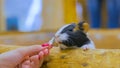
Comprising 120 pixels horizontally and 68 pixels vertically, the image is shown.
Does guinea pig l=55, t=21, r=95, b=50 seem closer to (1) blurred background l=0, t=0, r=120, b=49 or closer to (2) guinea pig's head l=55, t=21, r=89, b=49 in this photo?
(2) guinea pig's head l=55, t=21, r=89, b=49

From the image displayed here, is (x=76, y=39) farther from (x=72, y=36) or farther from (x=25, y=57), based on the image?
(x=25, y=57)

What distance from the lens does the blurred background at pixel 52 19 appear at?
86.7 inches

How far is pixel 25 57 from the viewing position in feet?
3.08

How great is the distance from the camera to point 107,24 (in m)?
2.43

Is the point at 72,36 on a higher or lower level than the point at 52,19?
higher

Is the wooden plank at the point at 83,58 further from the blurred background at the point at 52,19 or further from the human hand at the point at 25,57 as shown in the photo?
the blurred background at the point at 52,19

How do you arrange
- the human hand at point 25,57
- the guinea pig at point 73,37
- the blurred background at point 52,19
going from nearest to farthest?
the human hand at point 25,57
the guinea pig at point 73,37
the blurred background at point 52,19

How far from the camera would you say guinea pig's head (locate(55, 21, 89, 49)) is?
100cm

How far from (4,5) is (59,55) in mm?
1767

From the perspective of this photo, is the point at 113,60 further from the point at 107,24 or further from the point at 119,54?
the point at 107,24

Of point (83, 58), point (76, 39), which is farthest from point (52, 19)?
point (83, 58)

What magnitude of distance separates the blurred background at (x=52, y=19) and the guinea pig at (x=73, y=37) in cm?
98

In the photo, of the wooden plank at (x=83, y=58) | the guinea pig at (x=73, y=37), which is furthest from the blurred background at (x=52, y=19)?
the wooden plank at (x=83, y=58)

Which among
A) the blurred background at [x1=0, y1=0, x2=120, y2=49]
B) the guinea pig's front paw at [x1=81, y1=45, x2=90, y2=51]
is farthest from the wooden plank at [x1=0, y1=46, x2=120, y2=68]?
the blurred background at [x1=0, y1=0, x2=120, y2=49]
